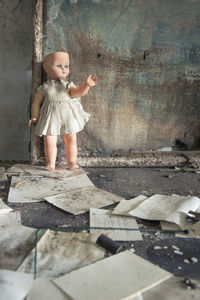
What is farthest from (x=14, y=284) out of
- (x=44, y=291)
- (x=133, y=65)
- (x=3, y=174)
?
(x=133, y=65)

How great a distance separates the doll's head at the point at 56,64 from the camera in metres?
3.05

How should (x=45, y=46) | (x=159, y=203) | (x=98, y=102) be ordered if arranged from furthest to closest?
1. (x=98, y=102)
2. (x=45, y=46)
3. (x=159, y=203)

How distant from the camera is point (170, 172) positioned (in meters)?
3.35

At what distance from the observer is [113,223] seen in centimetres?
214

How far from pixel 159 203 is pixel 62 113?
4.26 feet

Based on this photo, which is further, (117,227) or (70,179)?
(70,179)

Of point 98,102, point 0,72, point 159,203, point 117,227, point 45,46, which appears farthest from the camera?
point 0,72

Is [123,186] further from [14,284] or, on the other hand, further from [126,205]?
[14,284]

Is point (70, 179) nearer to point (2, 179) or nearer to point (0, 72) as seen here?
point (2, 179)

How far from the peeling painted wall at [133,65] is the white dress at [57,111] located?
1.12 feet

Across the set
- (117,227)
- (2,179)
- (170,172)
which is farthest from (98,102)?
(117,227)

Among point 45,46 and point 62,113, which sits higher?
point 45,46

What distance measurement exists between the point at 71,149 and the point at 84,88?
615 millimetres

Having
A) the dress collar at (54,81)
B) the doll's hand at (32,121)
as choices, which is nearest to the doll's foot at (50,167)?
the doll's hand at (32,121)
